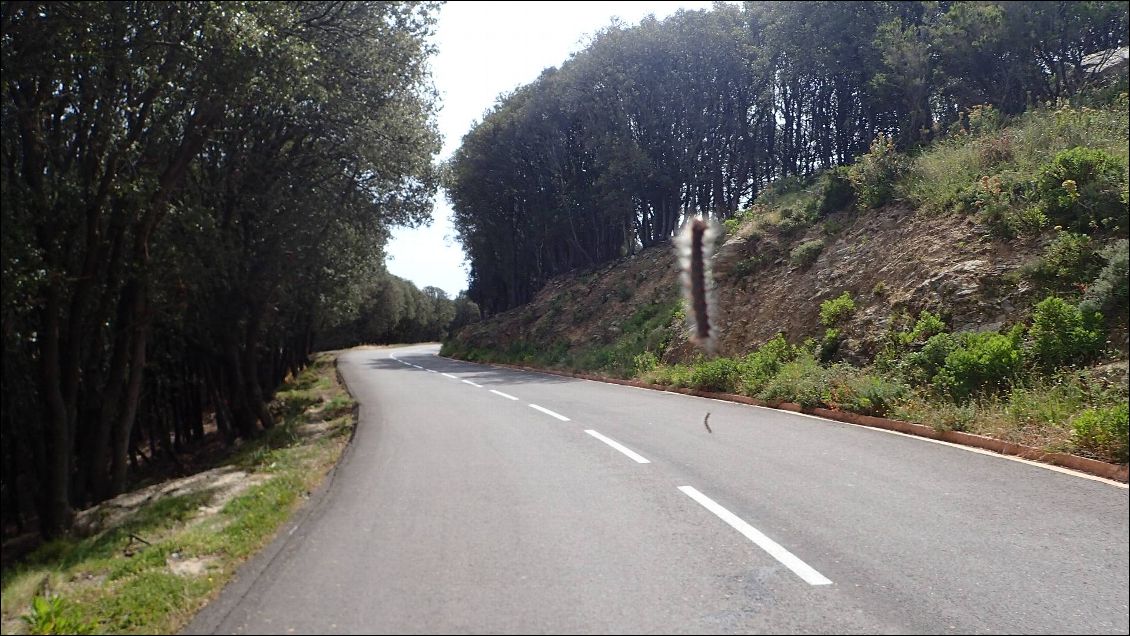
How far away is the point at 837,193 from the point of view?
61.0 feet

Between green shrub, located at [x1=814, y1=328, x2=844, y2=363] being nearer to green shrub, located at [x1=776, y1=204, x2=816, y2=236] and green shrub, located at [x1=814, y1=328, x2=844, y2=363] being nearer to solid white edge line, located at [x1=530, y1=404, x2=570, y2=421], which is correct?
green shrub, located at [x1=776, y1=204, x2=816, y2=236]

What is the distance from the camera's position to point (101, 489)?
557 inches

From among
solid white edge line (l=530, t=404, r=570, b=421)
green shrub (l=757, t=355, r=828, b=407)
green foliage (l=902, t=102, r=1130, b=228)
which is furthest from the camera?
solid white edge line (l=530, t=404, r=570, b=421)

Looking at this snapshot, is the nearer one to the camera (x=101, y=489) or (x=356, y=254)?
(x=101, y=489)

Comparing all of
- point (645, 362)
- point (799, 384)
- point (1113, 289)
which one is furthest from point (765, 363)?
point (1113, 289)

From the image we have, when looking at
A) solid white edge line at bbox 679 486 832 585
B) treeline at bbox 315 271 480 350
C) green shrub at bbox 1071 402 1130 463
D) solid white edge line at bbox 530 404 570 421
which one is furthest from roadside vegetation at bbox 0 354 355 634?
treeline at bbox 315 271 480 350

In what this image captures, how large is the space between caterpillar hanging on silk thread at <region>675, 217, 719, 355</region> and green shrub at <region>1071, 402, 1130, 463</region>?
6.52 meters

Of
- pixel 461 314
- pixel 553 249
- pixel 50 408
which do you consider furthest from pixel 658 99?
pixel 461 314

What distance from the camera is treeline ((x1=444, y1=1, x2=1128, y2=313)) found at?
19.8 meters

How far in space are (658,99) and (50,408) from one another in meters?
15.8

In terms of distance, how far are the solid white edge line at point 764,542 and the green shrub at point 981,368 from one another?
5200 mm

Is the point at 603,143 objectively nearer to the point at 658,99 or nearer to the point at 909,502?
the point at 658,99

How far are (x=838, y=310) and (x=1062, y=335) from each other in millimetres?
5185

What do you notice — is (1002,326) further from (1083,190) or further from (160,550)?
(160,550)
